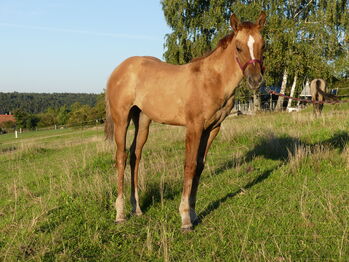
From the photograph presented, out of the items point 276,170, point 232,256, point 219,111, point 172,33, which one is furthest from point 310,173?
point 172,33

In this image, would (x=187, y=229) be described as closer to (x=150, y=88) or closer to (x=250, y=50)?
(x=150, y=88)

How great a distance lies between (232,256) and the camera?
297 centimetres

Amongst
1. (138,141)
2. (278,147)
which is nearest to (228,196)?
(138,141)

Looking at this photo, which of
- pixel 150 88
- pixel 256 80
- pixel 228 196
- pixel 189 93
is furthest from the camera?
pixel 228 196

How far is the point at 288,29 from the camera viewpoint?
73.5ft

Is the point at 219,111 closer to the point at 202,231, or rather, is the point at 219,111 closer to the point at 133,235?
the point at 202,231

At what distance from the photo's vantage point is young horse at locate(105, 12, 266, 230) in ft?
11.0

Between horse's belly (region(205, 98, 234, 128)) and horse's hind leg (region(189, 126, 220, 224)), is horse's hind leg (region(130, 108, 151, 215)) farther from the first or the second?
horse's belly (region(205, 98, 234, 128))

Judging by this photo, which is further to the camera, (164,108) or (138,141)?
(138,141)

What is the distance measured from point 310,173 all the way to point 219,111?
2988 millimetres

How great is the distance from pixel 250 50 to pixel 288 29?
21820mm

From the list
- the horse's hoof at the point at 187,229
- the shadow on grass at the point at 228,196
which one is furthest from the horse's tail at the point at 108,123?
the horse's hoof at the point at 187,229

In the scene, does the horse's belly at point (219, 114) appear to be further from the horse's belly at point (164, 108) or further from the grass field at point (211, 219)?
the grass field at point (211, 219)

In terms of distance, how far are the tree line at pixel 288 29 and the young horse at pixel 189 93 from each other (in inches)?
728
